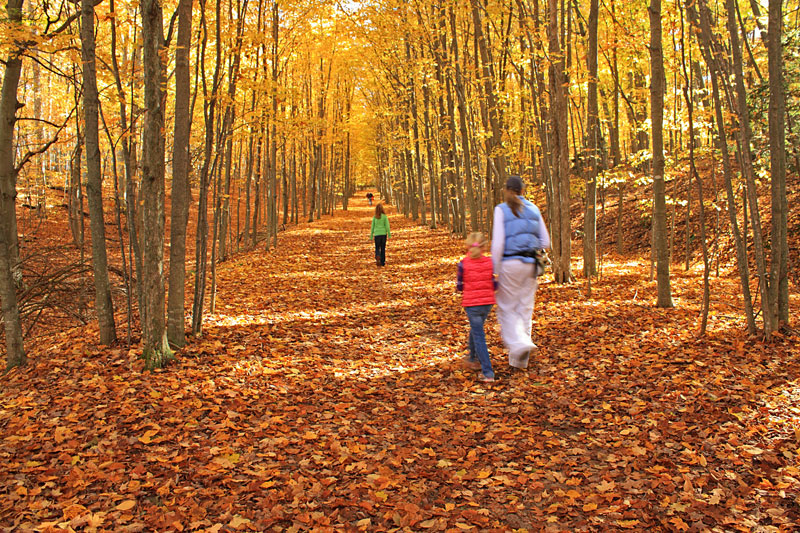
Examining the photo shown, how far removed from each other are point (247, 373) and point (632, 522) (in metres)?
4.25

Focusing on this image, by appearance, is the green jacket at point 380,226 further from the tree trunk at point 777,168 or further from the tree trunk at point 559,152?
the tree trunk at point 777,168

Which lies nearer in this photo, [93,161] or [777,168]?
[777,168]

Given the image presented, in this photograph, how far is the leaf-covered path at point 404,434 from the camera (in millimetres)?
3246

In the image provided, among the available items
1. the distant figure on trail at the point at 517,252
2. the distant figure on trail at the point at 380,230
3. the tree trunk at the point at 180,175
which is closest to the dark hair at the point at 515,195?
the distant figure on trail at the point at 517,252

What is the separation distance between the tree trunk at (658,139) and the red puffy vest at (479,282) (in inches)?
145

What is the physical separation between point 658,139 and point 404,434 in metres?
6.15

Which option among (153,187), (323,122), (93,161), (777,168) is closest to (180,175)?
(153,187)

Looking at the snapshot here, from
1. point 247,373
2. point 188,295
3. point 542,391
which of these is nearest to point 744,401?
point 542,391

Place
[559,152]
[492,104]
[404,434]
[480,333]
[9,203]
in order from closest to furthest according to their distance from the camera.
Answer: [404,434]
[480,333]
[9,203]
[559,152]
[492,104]

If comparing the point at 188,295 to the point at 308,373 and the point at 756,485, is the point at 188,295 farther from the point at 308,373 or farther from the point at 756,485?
the point at 756,485

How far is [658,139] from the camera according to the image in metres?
7.69

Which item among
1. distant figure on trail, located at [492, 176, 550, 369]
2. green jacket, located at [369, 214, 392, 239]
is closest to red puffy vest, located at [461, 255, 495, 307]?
distant figure on trail, located at [492, 176, 550, 369]

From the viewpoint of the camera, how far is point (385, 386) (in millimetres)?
5680

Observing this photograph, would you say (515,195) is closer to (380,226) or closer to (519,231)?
(519,231)
